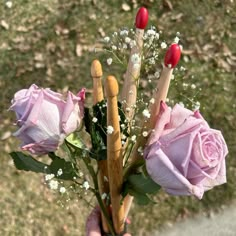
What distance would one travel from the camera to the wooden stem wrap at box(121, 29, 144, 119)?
4.93 feet

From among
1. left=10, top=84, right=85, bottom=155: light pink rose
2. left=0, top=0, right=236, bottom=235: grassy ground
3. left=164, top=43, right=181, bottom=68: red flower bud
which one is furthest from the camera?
left=0, top=0, right=236, bottom=235: grassy ground

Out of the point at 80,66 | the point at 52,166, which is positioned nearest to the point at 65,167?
the point at 52,166

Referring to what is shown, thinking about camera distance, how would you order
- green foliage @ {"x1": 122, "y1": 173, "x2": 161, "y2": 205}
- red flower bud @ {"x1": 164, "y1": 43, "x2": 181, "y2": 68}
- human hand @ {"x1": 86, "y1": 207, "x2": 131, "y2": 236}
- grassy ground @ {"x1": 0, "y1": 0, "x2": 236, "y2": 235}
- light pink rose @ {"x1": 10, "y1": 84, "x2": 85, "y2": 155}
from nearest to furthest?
red flower bud @ {"x1": 164, "y1": 43, "x2": 181, "y2": 68} → light pink rose @ {"x1": 10, "y1": 84, "x2": 85, "y2": 155} → green foliage @ {"x1": 122, "y1": 173, "x2": 161, "y2": 205} → human hand @ {"x1": 86, "y1": 207, "x2": 131, "y2": 236} → grassy ground @ {"x1": 0, "y1": 0, "x2": 236, "y2": 235}

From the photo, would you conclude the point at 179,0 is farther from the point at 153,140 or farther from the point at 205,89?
the point at 153,140

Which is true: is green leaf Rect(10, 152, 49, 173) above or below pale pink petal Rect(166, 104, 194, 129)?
below

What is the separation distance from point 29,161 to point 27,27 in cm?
258

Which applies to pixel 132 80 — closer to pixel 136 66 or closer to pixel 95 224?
pixel 136 66

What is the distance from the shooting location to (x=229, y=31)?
427 centimetres

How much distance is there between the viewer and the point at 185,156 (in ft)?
4.42

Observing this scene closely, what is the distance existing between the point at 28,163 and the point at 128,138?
323mm

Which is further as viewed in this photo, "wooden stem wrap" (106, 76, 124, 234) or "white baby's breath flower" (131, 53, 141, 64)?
"white baby's breath flower" (131, 53, 141, 64)

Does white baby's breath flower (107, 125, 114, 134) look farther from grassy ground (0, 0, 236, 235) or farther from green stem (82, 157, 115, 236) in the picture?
grassy ground (0, 0, 236, 235)

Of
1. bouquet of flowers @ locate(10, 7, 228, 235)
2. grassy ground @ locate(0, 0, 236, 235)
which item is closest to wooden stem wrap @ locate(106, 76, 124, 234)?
bouquet of flowers @ locate(10, 7, 228, 235)

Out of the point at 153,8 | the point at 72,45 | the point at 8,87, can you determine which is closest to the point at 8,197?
the point at 8,87
